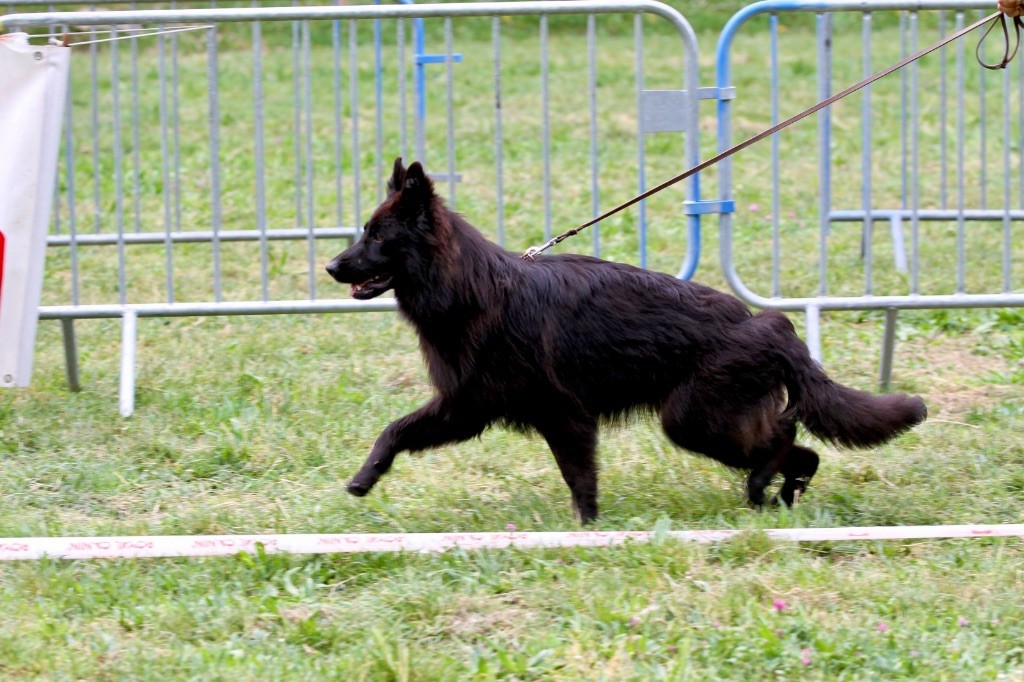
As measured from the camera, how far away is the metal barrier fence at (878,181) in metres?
5.50

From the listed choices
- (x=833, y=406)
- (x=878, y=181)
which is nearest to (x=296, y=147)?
(x=833, y=406)

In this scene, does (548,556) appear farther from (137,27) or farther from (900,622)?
(137,27)

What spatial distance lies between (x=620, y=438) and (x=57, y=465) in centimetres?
232

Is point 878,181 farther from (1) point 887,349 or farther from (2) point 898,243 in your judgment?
(1) point 887,349

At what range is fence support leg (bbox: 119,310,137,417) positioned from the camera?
5520 millimetres

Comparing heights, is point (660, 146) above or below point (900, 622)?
above

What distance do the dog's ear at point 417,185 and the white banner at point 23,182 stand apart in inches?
73.7

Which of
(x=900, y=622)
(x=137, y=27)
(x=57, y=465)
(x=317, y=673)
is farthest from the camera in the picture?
(x=137, y=27)

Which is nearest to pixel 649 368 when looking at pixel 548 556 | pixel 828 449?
pixel 548 556

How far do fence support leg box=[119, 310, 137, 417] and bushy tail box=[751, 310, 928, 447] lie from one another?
2.89 metres

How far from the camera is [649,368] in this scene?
4281 mm

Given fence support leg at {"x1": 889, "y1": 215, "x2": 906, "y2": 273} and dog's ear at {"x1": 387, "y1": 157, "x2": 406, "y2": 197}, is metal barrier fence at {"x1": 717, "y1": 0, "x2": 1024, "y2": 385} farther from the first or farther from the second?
dog's ear at {"x1": 387, "y1": 157, "x2": 406, "y2": 197}

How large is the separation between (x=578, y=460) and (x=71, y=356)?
110 inches

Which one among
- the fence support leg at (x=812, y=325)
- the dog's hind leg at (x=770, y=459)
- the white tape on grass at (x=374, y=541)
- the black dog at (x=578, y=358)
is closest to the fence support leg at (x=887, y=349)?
the fence support leg at (x=812, y=325)
